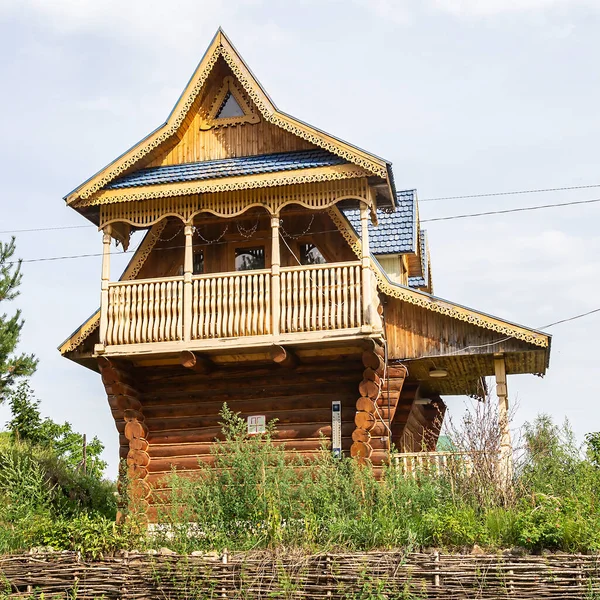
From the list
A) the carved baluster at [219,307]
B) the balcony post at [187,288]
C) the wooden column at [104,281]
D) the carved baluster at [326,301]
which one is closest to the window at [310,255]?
the carved baluster at [326,301]

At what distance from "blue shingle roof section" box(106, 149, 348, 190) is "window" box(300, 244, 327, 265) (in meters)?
2.06

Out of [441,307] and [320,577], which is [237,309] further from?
[320,577]

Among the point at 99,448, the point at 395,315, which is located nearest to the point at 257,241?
the point at 395,315

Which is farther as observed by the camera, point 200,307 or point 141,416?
point 141,416

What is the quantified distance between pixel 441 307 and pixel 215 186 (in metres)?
4.68

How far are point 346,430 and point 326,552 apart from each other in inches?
196

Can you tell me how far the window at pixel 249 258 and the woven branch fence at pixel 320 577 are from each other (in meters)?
7.26

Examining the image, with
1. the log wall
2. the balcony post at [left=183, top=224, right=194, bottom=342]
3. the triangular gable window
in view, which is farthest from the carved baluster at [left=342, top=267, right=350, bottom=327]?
the triangular gable window

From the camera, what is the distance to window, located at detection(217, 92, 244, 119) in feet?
64.2

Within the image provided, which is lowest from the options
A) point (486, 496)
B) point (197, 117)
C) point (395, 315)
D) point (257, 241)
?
point (486, 496)

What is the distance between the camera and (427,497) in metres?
14.7

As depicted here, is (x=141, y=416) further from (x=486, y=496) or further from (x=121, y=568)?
(x=486, y=496)

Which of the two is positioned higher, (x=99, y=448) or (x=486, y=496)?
(x=99, y=448)

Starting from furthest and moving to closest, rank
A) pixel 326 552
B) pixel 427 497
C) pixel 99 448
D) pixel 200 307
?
pixel 99 448, pixel 200 307, pixel 427 497, pixel 326 552
